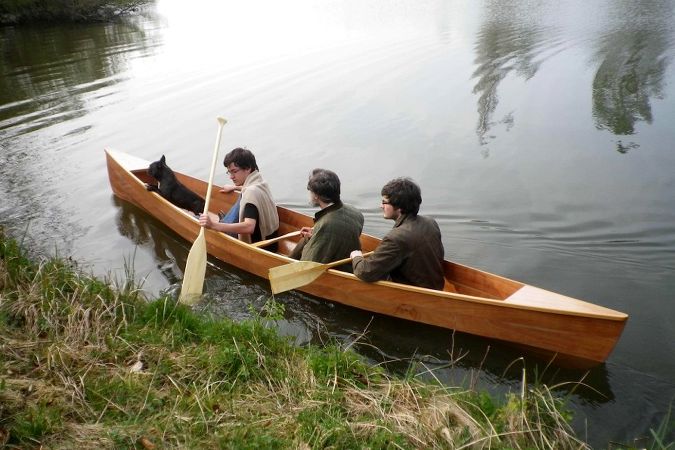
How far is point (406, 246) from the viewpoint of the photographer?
543cm

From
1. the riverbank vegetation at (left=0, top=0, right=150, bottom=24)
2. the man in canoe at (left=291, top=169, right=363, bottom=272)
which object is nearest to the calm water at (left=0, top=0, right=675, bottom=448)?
the man in canoe at (left=291, top=169, right=363, bottom=272)

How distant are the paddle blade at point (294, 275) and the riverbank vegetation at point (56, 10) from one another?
24.5 metres

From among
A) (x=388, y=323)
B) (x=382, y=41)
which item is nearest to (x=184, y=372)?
(x=388, y=323)

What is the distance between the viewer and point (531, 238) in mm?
7414

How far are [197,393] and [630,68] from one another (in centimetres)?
1444

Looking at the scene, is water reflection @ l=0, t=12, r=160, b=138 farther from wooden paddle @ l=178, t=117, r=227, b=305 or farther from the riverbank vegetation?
wooden paddle @ l=178, t=117, r=227, b=305

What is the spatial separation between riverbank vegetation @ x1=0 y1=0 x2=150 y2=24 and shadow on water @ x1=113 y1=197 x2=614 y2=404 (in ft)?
73.7

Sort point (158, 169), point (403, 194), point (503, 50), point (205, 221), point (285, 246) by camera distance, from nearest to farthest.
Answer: point (403, 194)
point (205, 221)
point (285, 246)
point (158, 169)
point (503, 50)

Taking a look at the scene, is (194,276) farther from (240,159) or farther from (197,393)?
(197,393)

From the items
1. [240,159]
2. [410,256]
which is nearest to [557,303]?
[410,256]

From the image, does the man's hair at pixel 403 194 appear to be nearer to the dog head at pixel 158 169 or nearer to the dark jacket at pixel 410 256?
the dark jacket at pixel 410 256

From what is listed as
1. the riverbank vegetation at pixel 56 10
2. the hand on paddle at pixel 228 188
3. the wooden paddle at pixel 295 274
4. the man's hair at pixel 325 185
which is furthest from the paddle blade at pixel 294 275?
the riverbank vegetation at pixel 56 10

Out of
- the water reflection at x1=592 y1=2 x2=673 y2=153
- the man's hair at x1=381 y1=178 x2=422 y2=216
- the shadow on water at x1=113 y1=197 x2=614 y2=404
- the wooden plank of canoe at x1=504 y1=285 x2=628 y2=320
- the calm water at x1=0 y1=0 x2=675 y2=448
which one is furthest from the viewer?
the water reflection at x1=592 y1=2 x2=673 y2=153

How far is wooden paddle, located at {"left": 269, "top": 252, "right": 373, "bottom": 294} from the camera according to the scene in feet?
19.4
